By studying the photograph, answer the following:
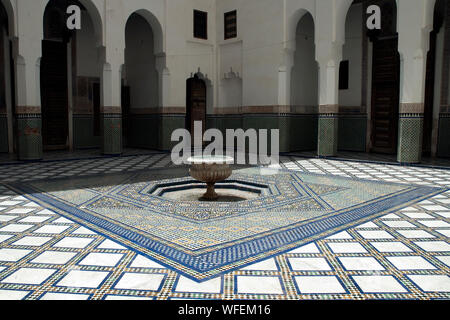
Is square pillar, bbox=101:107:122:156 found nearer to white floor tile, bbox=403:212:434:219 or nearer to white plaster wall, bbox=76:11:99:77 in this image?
white plaster wall, bbox=76:11:99:77

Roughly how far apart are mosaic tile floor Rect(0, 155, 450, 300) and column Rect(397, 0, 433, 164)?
3078 millimetres

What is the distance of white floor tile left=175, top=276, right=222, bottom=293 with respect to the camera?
1914 millimetres

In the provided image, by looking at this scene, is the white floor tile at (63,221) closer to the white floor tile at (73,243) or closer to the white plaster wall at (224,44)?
the white floor tile at (73,243)

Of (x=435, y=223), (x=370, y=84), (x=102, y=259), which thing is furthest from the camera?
(x=370, y=84)

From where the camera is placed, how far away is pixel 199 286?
1961 mm

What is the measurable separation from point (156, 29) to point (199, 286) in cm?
750

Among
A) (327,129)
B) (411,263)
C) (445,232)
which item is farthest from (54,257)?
(327,129)

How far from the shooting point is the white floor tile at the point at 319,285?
6.22 feet

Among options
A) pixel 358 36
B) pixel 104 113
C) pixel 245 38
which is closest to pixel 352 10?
pixel 358 36

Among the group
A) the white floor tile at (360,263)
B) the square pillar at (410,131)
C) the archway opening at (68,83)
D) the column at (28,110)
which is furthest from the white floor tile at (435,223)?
the archway opening at (68,83)

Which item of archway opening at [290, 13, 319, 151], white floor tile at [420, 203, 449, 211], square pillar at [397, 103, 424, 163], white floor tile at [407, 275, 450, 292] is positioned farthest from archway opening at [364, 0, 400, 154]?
white floor tile at [407, 275, 450, 292]

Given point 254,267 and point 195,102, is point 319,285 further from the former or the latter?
point 195,102

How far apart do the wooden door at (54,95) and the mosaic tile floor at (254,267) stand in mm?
5617

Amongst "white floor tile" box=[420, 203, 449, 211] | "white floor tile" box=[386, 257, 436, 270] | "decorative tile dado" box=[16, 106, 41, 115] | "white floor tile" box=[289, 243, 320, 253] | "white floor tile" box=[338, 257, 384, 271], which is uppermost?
"decorative tile dado" box=[16, 106, 41, 115]
